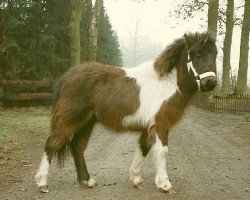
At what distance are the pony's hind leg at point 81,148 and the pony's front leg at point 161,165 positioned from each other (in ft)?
3.55

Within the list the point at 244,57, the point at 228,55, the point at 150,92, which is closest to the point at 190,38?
the point at 150,92

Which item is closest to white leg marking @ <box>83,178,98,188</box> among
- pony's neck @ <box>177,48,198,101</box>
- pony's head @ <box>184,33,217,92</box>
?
pony's neck @ <box>177,48,198,101</box>

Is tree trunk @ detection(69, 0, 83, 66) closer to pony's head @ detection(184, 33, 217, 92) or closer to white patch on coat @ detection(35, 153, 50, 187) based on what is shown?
white patch on coat @ detection(35, 153, 50, 187)

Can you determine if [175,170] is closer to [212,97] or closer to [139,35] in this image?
[212,97]

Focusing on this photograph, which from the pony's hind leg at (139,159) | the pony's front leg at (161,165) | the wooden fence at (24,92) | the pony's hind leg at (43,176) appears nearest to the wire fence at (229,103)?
the wooden fence at (24,92)

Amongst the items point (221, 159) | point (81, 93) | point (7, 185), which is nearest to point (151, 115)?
point (81, 93)

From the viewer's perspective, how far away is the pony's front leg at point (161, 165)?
6.30 meters

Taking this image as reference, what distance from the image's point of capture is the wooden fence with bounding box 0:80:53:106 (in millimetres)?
18734

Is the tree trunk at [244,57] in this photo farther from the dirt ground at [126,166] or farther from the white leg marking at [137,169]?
the white leg marking at [137,169]

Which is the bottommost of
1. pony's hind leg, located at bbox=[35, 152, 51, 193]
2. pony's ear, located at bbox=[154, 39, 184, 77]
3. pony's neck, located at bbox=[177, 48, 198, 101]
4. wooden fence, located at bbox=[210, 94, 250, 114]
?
wooden fence, located at bbox=[210, 94, 250, 114]

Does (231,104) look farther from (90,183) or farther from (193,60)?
(90,183)

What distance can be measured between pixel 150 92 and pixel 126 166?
7.58 ft

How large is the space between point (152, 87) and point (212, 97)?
15.4 meters

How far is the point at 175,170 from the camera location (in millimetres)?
8133
